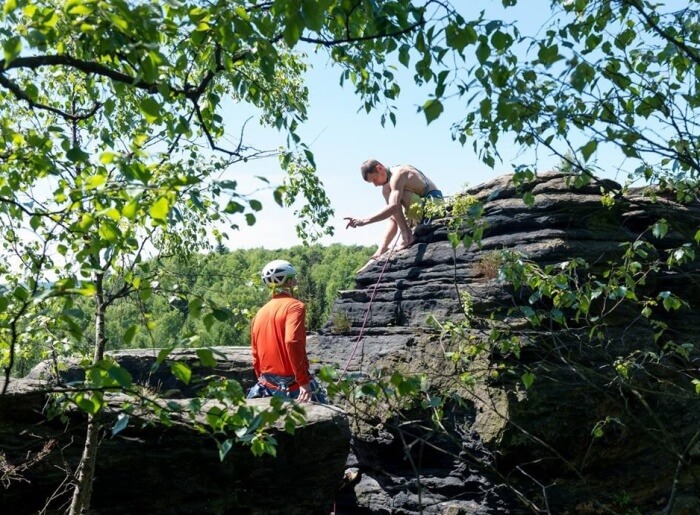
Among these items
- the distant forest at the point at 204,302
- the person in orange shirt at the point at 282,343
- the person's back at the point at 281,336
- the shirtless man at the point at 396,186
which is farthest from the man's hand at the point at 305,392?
the shirtless man at the point at 396,186

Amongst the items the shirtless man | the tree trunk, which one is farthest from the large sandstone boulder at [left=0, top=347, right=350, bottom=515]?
the shirtless man

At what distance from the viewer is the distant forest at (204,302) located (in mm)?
3881

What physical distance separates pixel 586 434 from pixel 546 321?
1485 millimetres

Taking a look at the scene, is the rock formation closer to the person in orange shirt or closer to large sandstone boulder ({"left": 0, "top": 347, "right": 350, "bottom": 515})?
large sandstone boulder ({"left": 0, "top": 347, "right": 350, "bottom": 515})

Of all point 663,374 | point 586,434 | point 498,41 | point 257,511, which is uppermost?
point 498,41

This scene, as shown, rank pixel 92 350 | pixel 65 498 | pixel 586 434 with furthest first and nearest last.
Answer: pixel 586 434
pixel 65 498
pixel 92 350

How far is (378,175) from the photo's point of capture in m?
11.7

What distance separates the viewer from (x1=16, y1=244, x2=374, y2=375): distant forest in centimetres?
388

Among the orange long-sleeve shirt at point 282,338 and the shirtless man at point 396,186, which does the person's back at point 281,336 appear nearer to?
the orange long-sleeve shirt at point 282,338

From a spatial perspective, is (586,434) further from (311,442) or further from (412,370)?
(311,442)

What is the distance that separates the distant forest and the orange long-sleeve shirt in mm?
214

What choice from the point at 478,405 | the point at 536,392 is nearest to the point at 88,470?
the point at 478,405

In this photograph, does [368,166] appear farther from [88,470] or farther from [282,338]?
[88,470]

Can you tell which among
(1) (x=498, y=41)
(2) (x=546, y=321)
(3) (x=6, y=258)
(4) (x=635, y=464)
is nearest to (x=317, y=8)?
(1) (x=498, y=41)
